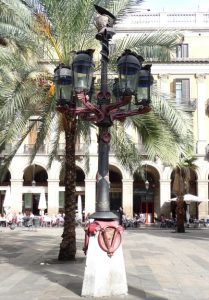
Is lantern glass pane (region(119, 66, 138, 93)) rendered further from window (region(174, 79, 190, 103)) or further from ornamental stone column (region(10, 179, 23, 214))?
window (region(174, 79, 190, 103))

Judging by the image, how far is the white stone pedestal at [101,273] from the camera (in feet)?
27.2

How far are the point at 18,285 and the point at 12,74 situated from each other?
6315 mm

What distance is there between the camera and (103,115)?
8891mm

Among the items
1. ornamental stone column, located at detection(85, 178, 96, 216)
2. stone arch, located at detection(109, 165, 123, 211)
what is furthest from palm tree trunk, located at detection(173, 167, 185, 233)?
stone arch, located at detection(109, 165, 123, 211)

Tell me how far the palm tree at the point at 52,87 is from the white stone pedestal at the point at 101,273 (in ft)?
15.4

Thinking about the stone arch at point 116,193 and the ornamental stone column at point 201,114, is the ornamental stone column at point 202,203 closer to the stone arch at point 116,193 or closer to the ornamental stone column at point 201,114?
the ornamental stone column at point 201,114

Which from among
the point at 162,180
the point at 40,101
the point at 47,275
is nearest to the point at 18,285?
the point at 47,275

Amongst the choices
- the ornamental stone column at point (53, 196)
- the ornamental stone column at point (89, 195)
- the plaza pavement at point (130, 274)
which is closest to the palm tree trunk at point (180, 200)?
the plaza pavement at point (130, 274)

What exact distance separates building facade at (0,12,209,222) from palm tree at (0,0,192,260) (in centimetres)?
2603

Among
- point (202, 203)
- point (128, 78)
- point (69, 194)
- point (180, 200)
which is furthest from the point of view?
point (202, 203)

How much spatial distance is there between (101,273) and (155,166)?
33.3 meters

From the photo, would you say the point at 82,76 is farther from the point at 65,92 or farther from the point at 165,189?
the point at 165,189

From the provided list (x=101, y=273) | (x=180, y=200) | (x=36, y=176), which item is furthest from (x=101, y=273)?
(x=36, y=176)

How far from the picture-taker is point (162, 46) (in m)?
13.0
